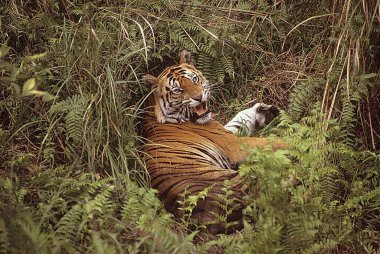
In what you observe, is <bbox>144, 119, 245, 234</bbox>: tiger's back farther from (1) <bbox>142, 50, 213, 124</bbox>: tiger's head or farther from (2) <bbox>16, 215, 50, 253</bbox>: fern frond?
(2) <bbox>16, 215, 50, 253</bbox>: fern frond

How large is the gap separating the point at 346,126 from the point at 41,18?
2745mm

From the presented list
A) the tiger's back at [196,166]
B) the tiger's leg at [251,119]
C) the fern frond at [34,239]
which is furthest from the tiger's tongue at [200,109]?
the fern frond at [34,239]

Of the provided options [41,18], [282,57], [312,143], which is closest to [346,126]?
[312,143]

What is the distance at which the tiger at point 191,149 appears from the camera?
3945mm

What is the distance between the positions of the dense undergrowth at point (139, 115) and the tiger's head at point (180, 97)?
172 mm

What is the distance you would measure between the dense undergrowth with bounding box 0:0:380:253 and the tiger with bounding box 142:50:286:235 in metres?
0.13

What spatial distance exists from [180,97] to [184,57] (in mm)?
456

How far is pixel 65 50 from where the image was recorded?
4.75 metres

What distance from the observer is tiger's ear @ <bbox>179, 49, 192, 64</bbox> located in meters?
4.98

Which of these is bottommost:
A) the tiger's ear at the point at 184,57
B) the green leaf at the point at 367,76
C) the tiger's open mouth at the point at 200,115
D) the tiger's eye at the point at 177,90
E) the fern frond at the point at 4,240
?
the tiger's open mouth at the point at 200,115

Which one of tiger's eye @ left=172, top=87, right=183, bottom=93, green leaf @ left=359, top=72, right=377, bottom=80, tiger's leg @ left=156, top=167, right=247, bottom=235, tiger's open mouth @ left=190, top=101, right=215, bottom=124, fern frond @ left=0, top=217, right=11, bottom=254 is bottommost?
tiger's leg @ left=156, top=167, right=247, bottom=235

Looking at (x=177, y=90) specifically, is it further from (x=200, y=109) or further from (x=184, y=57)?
Result: (x=184, y=57)

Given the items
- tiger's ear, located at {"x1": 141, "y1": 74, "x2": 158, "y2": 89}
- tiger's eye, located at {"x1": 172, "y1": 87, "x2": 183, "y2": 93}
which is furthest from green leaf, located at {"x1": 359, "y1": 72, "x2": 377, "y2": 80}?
tiger's ear, located at {"x1": 141, "y1": 74, "x2": 158, "y2": 89}

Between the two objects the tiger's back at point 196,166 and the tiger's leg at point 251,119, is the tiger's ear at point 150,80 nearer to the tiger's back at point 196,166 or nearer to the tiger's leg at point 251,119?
the tiger's back at point 196,166
